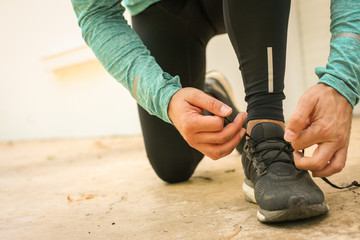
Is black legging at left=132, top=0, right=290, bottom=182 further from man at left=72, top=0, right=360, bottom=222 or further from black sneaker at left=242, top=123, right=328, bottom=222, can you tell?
black sneaker at left=242, top=123, right=328, bottom=222

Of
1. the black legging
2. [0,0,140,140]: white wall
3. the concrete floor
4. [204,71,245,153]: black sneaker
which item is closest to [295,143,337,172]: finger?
the concrete floor

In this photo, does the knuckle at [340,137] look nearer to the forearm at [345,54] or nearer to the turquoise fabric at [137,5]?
the forearm at [345,54]

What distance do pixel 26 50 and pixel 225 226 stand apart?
4.24m

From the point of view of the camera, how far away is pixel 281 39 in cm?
81

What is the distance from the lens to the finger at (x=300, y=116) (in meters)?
0.60

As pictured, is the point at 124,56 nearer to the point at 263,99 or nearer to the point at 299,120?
the point at 263,99

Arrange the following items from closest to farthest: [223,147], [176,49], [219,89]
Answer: [223,147] < [176,49] < [219,89]

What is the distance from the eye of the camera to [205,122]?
0.67m

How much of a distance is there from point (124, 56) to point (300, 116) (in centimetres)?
44

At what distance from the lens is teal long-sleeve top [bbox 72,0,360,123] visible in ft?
2.12

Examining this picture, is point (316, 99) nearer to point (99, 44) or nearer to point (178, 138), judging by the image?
point (99, 44)

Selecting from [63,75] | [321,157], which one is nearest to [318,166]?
[321,157]

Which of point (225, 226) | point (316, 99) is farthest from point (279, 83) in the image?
point (225, 226)

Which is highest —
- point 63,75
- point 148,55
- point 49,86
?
point 148,55
